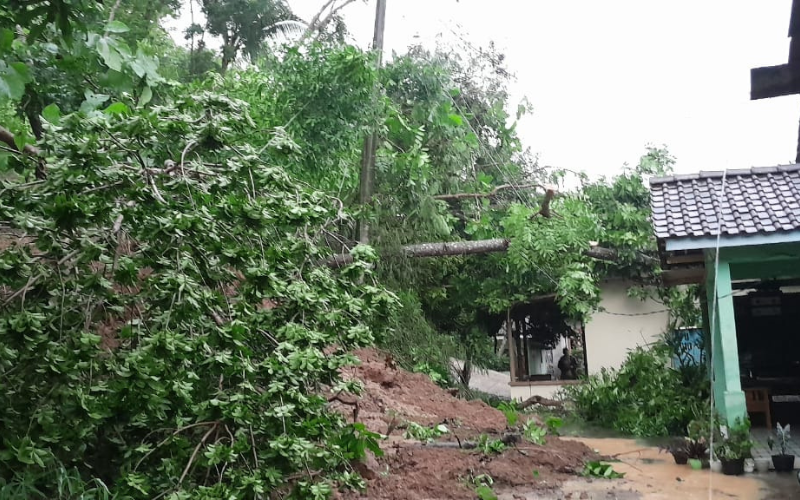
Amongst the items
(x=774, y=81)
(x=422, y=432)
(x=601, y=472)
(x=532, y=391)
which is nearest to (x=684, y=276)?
(x=601, y=472)

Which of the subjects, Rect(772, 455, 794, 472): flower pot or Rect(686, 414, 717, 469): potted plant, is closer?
Rect(772, 455, 794, 472): flower pot

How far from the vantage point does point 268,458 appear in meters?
3.77

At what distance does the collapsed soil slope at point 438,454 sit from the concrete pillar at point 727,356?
5.01ft

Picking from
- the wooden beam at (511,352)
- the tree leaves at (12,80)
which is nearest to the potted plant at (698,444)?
the wooden beam at (511,352)

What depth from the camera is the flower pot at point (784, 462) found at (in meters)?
6.30

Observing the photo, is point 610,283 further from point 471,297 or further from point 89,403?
point 89,403

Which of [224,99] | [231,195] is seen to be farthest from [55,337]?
[224,99]

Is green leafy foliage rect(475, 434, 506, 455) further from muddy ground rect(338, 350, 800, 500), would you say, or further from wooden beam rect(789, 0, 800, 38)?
wooden beam rect(789, 0, 800, 38)

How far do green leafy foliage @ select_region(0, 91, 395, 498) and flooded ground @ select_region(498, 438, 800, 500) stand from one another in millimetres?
2296

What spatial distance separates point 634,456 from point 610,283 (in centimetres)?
565

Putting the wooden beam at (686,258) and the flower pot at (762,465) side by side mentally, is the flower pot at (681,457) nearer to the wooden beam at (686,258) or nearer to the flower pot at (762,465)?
the flower pot at (762,465)

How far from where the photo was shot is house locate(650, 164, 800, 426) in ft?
23.4

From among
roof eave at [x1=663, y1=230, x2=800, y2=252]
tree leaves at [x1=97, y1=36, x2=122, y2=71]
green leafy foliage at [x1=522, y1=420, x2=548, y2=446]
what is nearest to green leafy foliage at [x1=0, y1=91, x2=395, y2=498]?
tree leaves at [x1=97, y1=36, x2=122, y2=71]

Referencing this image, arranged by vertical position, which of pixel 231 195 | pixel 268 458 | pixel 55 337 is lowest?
pixel 268 458
